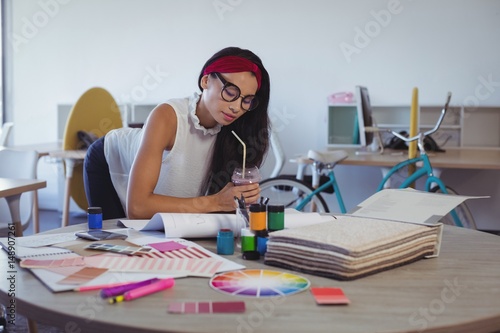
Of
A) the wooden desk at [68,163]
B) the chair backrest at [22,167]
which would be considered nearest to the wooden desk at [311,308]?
the chair backrest at [22,167]

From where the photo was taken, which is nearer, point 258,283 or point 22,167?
point 258,283

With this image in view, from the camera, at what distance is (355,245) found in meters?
1.14

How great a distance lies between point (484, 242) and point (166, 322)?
894 millimetres

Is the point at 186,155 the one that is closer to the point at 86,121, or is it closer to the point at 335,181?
the point at 335,181

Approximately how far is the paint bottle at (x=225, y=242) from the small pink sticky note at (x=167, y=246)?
8 centimetres

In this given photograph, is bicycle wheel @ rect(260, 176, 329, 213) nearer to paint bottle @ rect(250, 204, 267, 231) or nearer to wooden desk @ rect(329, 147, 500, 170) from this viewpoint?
wooden desk @ rect(329, 147, 500, 170)

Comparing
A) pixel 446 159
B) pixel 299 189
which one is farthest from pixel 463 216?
pixel 299 189

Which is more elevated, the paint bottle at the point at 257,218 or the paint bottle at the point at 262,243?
the paint bottle at the point at 257,218

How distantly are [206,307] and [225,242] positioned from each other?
372 mm

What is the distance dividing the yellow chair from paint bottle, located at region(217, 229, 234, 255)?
3228mm

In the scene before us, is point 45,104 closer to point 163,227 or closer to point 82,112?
point 82,112

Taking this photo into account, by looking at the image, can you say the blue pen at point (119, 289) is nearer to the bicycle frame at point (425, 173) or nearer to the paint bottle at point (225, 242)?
the paint bottle at point (225, 242)

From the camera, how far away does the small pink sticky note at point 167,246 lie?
4.36ft

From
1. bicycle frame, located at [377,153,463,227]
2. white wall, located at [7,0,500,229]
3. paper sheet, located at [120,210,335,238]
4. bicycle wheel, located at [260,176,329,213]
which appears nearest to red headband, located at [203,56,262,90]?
paper sheet, located at [120,210,335,238]
